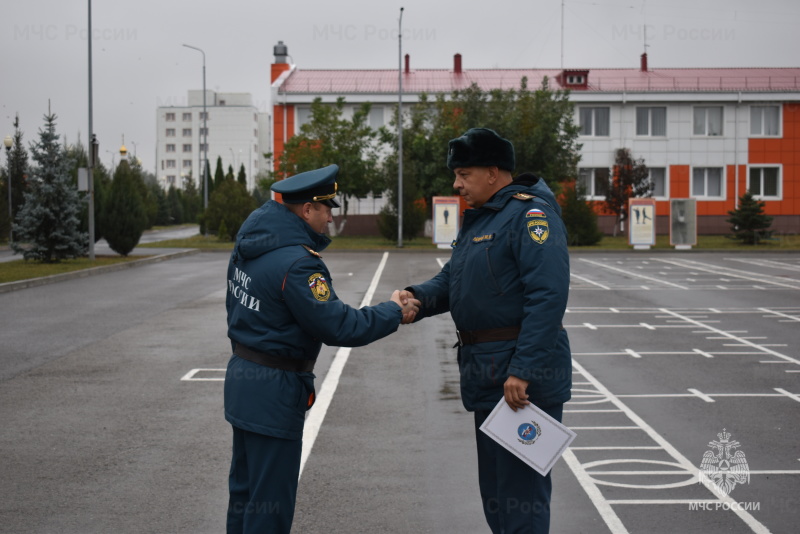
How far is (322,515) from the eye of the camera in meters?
5.03

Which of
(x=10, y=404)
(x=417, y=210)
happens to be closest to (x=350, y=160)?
(x=417, y=210)

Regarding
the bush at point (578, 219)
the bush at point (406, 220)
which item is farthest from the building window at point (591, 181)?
the bush at point (406, 220)

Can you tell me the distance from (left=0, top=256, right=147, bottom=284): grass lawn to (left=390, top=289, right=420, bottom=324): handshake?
17926 mm

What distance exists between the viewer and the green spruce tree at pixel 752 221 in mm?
40219

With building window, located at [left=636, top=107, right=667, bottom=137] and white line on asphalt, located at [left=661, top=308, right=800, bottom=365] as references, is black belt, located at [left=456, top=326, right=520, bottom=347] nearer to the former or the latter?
white line on asphalt, located at [left=661, top=308, right=800, bottom=365]

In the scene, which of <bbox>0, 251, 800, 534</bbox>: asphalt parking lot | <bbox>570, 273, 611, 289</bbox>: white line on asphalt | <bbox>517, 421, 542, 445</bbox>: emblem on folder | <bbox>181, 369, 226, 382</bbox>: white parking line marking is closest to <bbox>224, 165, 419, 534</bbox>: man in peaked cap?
<bbox>517, 421, 542, 445</bbox>: emblem on folder

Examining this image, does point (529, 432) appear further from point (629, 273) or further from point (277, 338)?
point (629, 273)

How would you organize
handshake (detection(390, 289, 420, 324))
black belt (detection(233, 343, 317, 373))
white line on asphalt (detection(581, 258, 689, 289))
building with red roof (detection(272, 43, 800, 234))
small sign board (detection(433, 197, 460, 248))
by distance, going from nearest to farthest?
1. black belt (detection(233, 343, 317, 373))
2. handshake (detection(390, 289, 420, 324))
3. white line on asphalt (detection(581, 258, 689, 289))
4. small sign board (detection(433, 197, 460, 248))
5. building with red roof (detection(272, 43, 800, 234))

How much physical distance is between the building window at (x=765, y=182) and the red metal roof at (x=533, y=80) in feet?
15.4

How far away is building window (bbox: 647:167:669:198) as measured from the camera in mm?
53312

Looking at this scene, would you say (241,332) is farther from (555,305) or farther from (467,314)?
(555,305)

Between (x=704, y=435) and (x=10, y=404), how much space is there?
5799mm

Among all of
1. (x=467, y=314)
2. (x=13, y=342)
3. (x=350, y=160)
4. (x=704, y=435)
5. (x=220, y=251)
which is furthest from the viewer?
(x=350, y=160)

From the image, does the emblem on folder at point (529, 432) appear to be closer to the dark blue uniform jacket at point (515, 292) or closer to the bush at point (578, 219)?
the dark blue uniform jacket at point (515, 292)
